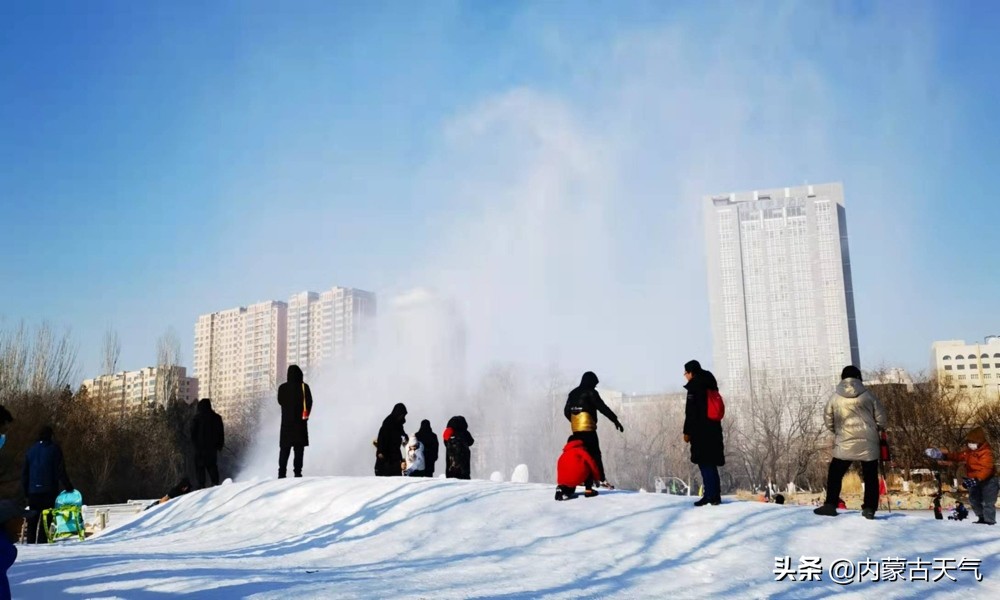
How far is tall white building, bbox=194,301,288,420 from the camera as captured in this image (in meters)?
95.5

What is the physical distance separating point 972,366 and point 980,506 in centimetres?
14645

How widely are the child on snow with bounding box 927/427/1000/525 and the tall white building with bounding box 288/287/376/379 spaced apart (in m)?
87.2

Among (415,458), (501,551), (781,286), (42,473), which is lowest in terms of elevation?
(501,551)

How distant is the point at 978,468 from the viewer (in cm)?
1037

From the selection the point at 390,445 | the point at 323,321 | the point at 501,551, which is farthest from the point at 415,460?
the point at 323,321

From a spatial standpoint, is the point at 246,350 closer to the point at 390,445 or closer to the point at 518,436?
the point at 518,436

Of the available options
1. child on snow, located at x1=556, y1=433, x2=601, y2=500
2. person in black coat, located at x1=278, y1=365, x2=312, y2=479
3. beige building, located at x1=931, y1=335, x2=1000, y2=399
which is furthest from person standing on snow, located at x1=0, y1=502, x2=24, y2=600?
beige building, located at x1=931, y1=335, x2=1000, y2=399

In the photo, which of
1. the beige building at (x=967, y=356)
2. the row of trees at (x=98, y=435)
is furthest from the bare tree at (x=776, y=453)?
the beige building at (x=967, y=356)

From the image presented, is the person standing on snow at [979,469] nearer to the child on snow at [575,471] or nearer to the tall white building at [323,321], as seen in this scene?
the child on snow at [575,471]

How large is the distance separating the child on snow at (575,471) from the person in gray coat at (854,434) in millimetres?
2662

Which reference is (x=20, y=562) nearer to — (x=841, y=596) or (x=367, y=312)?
(x=841, y=596)

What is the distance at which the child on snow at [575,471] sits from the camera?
32.4 ft

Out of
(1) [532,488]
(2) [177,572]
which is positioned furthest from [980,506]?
(2) [177,572]

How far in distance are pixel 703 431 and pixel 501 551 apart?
3092 millimetres
